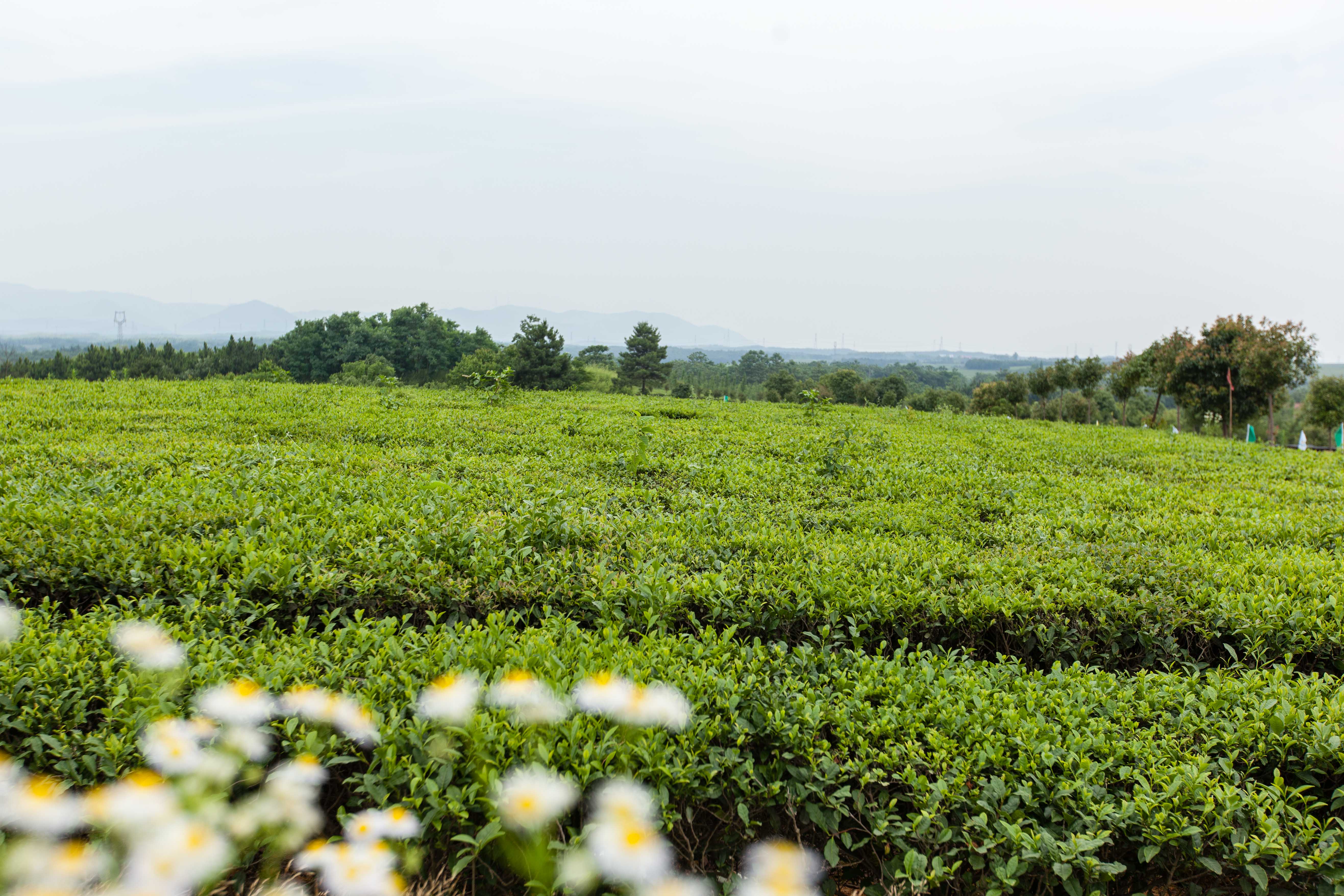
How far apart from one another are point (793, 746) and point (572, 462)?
451 cm

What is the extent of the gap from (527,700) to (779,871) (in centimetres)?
90

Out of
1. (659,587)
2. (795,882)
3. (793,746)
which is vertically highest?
(659,587)

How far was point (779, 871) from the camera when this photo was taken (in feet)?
6.39

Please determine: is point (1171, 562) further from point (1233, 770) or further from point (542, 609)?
point (542, 609)

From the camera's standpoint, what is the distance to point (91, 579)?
11.3 ft

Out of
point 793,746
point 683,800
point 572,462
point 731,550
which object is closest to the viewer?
point 683,800

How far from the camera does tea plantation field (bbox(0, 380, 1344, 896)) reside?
2117 mm

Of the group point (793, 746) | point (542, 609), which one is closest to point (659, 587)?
point (542, 609)

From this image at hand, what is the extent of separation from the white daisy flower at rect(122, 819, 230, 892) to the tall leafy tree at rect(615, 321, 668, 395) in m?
54.7

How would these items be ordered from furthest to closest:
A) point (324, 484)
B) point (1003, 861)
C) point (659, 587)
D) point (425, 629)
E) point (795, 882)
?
point (324, 484)
point (659, 587)
point (425, 629)
point (1003, 861)
point (795, 882)

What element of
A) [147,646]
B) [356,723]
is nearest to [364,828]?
[356,723]

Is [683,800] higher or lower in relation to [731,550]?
lower

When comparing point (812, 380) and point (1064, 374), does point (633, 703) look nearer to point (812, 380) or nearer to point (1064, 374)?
point (1064, 374)

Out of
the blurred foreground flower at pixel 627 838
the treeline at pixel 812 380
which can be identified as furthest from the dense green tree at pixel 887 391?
the blurred foreground flower at pixel 627 838
